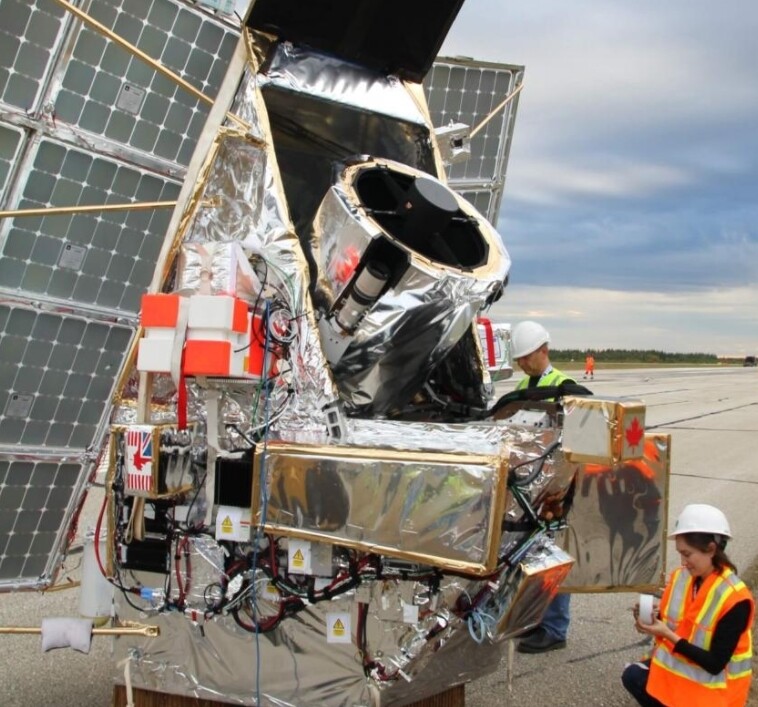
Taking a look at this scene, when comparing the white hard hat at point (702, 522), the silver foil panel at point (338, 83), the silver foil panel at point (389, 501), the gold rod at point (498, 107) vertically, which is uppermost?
the gold rod at point (498, 107)

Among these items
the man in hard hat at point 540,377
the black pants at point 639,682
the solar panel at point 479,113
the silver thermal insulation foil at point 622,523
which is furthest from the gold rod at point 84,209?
the black pants at point 639,682

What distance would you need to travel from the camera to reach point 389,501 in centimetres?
274

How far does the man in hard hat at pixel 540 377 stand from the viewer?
16.8ft

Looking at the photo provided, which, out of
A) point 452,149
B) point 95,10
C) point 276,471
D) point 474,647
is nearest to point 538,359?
point 452,149

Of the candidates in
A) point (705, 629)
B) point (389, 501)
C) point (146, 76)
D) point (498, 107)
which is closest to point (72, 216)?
point (146, 76)

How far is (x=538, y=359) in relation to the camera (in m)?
5.14

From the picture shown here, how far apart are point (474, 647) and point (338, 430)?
0.98 meters

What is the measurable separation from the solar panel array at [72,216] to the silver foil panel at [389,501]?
1365 millimetres

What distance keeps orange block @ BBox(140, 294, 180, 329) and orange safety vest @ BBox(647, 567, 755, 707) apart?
2.42m

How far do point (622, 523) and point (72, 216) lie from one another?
2.66 m

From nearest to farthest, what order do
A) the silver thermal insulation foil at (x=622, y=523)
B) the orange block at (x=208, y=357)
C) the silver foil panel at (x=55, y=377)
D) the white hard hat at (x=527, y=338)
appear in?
the orange block at (x=208, y=357) < the silver thermal insulation foil at (x=622, y=523) < the silver foil panel at (x=55, y=377) < the white hard hat at (x=527, y=338)

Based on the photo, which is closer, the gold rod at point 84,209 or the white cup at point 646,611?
the gold rod at point 84,209

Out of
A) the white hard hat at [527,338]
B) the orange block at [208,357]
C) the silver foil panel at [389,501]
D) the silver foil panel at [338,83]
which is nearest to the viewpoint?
the silver foil panel at [389,501]

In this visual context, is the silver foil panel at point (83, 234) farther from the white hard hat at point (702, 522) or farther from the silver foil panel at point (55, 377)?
the white hard hat at point (702, 522)
